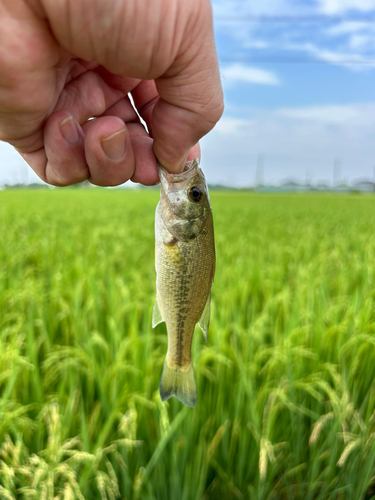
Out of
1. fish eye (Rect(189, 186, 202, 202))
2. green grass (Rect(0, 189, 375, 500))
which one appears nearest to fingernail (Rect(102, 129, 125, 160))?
fish eye (Rect(189, 186, 202, 202))

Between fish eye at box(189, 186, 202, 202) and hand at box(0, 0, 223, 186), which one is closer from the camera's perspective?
hand at box(0, 0, 223, 186)

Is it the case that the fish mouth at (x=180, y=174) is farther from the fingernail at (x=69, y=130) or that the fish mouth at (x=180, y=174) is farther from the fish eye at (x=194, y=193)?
the fingernail at (x=69, y=130)

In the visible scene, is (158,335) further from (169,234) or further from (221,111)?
(221,111)

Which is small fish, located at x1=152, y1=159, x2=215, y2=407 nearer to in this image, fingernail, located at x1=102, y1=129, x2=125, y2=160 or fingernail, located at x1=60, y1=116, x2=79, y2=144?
fingernail, located at x1=102, y1=129, x2=125, y2=160

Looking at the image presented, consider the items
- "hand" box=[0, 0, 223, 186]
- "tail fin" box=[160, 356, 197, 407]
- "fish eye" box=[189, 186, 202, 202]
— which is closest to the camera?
"hand" box=[0, 0, 223, 186]

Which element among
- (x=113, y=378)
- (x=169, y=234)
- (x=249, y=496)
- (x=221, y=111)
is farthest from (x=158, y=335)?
(x=221, y=111)

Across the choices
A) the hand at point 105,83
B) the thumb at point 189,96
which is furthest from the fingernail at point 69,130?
the thumb at point 189,96

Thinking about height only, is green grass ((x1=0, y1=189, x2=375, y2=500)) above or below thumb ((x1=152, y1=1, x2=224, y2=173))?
below
